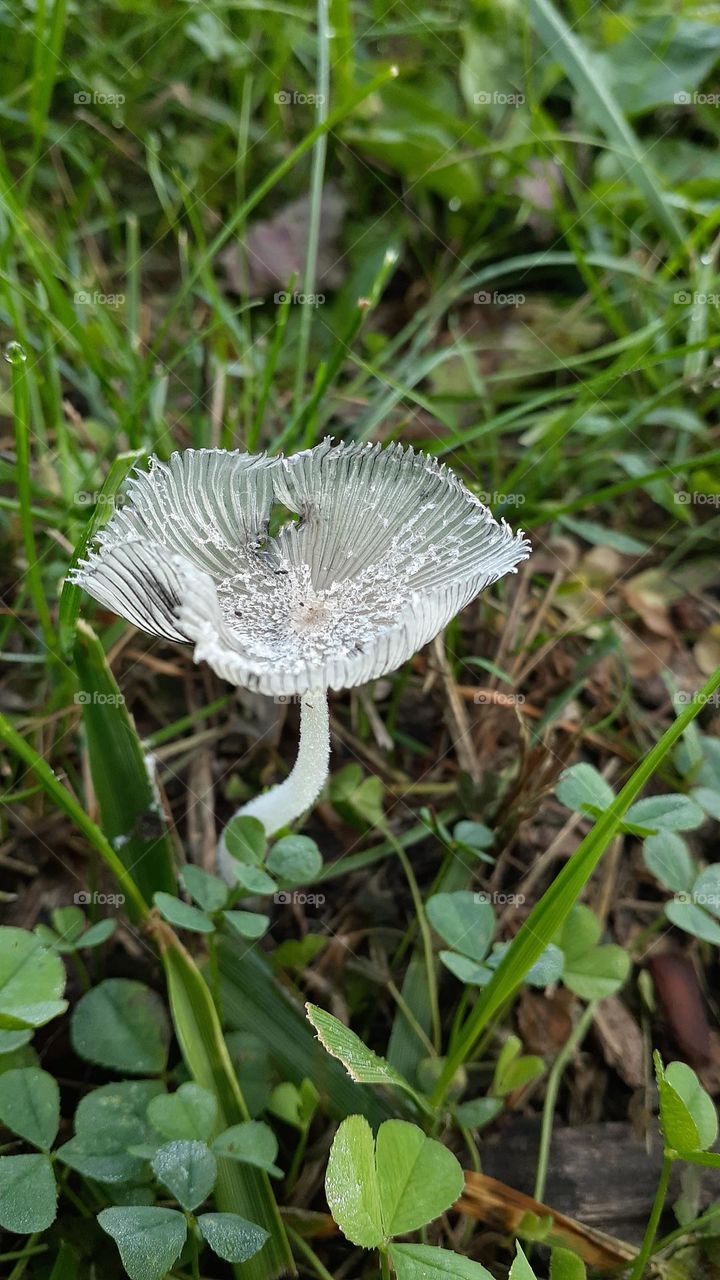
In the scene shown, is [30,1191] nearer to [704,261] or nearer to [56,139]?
[704,261]

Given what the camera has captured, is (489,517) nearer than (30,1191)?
No

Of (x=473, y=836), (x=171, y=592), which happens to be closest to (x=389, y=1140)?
(x=473, y=836)

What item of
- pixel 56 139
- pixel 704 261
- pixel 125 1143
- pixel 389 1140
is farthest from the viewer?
pixel 56 139

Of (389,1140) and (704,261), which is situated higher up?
(704,261)
